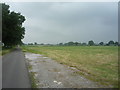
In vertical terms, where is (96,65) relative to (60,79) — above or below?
below

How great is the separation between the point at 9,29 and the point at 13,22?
7.05 feet

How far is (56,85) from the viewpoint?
16.0 feet

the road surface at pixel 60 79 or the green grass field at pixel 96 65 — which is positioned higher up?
the road surface at pixel 60 79

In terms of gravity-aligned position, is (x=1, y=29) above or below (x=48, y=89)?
above

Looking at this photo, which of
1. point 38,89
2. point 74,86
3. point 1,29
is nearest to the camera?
point 38,89

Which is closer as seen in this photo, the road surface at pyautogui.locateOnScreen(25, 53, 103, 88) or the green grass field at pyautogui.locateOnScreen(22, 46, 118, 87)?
the road surface at pyautogui.locateOnScreen(25, 53, 103, 88)

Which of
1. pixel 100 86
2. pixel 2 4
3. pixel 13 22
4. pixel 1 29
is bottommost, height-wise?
pixel 100 86

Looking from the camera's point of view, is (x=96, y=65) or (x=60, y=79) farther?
(x=96, y=65)

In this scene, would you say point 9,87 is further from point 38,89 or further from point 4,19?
point 4,19

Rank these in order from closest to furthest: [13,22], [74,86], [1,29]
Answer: [74,86] → [1,29] → [13,22]

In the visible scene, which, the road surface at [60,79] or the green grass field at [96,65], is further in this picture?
the green grass field at [96,65]

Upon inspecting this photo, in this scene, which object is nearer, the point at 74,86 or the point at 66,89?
the point at 66,89

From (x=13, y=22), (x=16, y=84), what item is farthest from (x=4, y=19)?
(x=16, y=84)

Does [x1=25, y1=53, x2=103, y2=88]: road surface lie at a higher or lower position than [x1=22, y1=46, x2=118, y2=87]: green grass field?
higher
